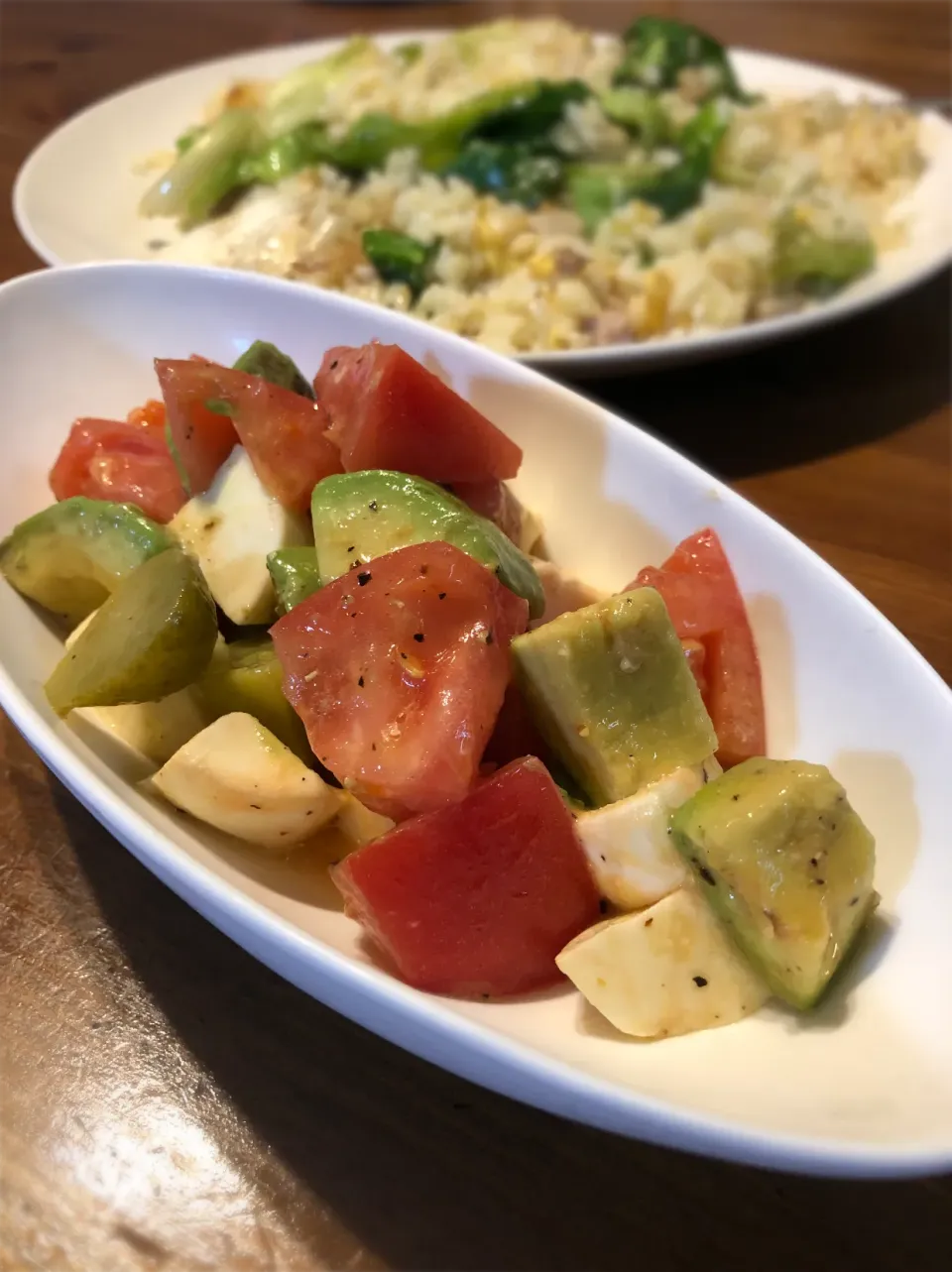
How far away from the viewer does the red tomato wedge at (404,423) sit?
0.94 meters

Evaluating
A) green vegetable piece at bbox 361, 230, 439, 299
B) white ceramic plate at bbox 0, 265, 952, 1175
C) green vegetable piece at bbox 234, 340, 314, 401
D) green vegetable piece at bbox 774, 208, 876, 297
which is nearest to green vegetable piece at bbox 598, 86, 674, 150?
green vegetable piece at bbox 774, 208, 876, 297

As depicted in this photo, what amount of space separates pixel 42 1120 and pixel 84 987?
116mm

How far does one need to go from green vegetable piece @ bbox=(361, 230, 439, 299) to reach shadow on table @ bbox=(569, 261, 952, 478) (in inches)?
13.6

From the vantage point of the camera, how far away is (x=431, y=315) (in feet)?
5.48

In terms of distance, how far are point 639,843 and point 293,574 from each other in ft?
1.22

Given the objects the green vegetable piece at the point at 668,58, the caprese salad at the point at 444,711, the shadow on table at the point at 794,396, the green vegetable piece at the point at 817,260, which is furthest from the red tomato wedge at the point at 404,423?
the green vegetable piece at the point at 668,58

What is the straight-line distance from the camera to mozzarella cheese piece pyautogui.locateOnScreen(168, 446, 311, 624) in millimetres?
928

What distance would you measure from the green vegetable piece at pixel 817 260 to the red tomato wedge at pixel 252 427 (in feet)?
3.39

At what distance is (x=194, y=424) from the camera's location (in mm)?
985

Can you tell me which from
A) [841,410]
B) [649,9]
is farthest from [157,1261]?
[649,9]

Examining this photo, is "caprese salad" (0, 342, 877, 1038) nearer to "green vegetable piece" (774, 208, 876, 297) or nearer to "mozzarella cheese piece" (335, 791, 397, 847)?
"mozzarella cheese piece" (335, 791, 397, 847)

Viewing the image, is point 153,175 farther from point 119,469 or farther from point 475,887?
point 475,887

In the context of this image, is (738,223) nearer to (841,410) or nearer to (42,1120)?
(841,410)

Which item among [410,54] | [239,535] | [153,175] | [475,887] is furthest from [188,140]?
[475,887]
